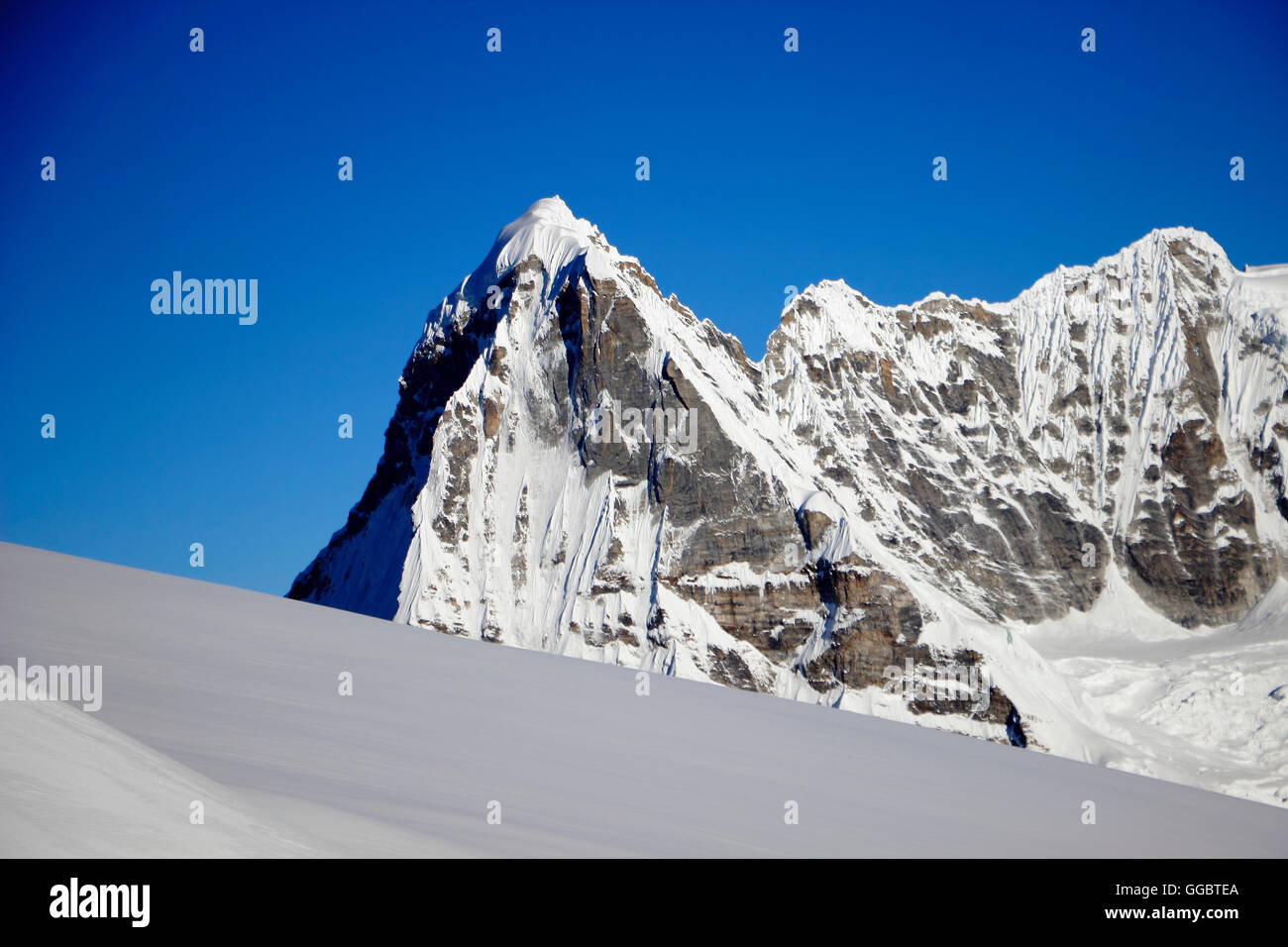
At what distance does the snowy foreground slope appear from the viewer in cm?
588

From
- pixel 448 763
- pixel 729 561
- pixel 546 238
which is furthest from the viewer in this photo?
pixel 546 238

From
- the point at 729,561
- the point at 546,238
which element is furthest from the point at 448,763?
the point at 546,238

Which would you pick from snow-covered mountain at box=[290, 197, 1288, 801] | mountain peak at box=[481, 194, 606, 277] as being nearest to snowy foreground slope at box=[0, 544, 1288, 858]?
snow-covered mountain at box=[290, 197, 1288, 801]

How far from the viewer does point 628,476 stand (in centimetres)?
16150

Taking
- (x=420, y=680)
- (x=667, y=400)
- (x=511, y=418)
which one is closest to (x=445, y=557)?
(x=511, y=418)

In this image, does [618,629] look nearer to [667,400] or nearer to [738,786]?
[667,400]

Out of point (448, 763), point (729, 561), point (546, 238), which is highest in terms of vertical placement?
point (546, 238)

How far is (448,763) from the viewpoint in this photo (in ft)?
26.4

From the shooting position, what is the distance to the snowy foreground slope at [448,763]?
588cm

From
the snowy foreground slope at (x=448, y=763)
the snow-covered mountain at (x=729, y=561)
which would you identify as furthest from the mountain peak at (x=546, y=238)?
the snowy foreground slope at (x=448, y=763)

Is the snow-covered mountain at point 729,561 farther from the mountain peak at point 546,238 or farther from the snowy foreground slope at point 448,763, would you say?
the snowy foreground slope at point 448,763

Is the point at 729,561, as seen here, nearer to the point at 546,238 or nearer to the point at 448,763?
the point at 546,238

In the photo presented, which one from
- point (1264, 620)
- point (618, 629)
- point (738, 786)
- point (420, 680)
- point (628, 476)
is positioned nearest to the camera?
point (738, 786)
